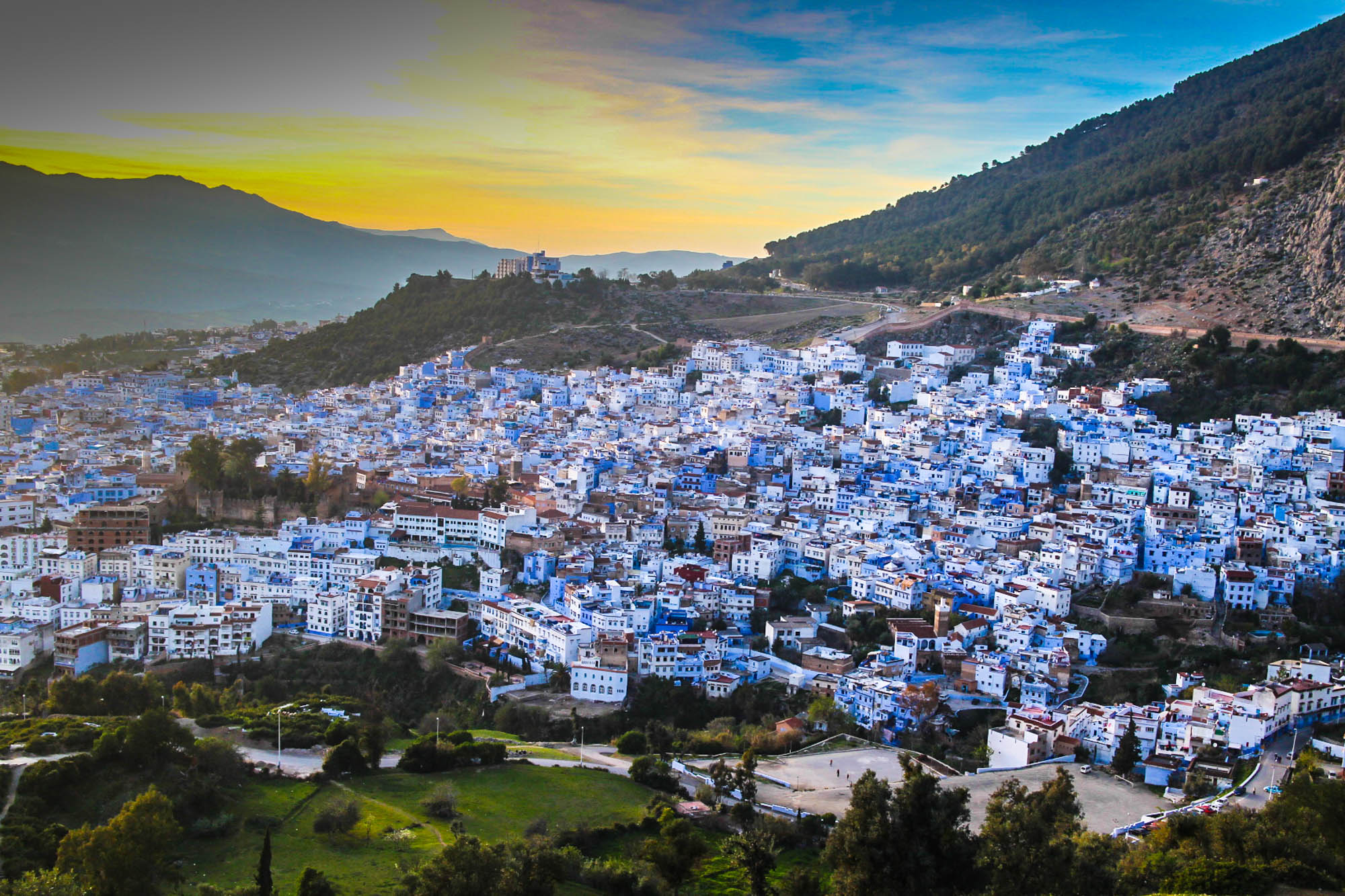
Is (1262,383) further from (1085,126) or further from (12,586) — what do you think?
(1085,126)

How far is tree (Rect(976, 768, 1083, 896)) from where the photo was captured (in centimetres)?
819

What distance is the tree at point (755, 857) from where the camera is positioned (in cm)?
873

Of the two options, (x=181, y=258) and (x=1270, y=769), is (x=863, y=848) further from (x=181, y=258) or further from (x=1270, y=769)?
(x=181, y=258)

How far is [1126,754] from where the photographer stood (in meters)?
11.3

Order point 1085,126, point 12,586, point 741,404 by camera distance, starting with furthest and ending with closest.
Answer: point 1085,126 < point 741,404 < point 12,586

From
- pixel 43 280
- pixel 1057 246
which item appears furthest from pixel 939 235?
pixel 43 280

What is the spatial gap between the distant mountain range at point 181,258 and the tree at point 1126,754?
128 feet

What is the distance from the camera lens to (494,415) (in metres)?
25.5

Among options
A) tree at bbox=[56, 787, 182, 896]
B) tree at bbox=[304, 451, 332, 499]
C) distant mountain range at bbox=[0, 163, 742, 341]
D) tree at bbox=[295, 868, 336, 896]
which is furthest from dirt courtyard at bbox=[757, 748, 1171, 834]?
distant mountain range at bbox=[0, 163, 742, 341]

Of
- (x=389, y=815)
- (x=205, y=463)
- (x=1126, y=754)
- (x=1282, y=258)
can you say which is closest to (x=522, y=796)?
(x=389, y=815)

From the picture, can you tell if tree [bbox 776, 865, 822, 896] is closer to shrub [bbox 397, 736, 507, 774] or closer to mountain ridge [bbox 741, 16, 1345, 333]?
shrub [bbox 397, 736, 507, 774]

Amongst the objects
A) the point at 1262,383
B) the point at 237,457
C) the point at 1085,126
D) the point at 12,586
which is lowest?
the point at 12,586

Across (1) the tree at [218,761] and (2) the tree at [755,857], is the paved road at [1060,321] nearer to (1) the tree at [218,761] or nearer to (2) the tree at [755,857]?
(2) the tree at [755,857]

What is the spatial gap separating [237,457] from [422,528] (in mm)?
4176
